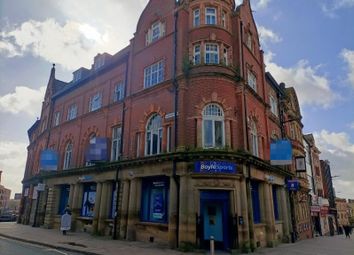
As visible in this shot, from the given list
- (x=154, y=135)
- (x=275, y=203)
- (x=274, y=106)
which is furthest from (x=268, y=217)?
(x=274, y=106)

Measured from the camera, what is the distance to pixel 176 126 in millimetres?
16656

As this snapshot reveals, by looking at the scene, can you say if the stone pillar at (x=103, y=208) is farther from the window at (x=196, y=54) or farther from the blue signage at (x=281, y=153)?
the blue signage at (x=281, y=153)

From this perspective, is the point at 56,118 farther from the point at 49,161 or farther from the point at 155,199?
the point at 155,199

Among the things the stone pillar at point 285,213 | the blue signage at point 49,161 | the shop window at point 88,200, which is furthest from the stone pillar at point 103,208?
the stone pillar at point 285,213

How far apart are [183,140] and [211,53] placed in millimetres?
6364

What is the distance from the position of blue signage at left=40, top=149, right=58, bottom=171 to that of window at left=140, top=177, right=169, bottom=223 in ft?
40.8

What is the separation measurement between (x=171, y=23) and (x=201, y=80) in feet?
19.3

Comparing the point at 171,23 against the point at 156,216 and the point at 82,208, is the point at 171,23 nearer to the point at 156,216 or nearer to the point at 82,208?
the point at 156,216

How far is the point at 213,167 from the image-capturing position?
14906mm

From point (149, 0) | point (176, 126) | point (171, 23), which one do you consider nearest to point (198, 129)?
point (176, 126)

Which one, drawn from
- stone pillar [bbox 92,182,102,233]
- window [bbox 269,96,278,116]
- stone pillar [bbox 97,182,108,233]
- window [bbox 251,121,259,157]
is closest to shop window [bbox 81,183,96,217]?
stone pillar [bbox 92,182,102,233]

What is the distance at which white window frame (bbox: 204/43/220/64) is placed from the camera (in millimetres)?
17859

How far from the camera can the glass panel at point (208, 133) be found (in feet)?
53.3

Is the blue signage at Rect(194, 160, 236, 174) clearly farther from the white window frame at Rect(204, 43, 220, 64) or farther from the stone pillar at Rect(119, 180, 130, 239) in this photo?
the white window frame at Rect(204, 43, 220, 64)
